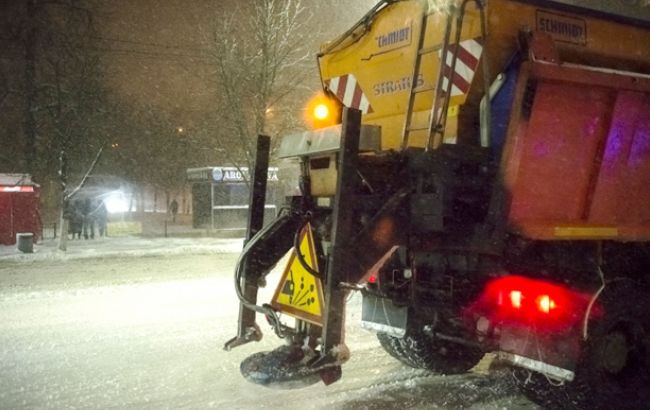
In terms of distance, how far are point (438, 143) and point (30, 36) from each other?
24.6 metres

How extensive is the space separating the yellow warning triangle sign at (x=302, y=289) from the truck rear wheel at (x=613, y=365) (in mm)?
1772

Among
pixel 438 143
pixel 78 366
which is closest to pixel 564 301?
pixel 438 143

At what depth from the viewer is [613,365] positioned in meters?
4.37

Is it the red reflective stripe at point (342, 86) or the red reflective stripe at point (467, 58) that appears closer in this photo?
the red reflective stripe at point (467, 58)

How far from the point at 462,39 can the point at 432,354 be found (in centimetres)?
284

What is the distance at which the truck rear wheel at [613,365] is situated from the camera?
13.5ft

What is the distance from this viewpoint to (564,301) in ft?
13.3

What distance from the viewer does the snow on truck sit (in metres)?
3.91

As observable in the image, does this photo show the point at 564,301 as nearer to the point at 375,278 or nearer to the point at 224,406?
the point at 375,278

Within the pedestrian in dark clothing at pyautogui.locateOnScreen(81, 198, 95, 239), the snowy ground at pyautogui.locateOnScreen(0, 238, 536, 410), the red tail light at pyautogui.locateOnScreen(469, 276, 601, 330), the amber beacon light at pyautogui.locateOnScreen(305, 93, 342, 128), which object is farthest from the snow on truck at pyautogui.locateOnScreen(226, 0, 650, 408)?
the pedestrian in dark clothing at pyautogui.locateOnScreen(81, 198, 95, 239)

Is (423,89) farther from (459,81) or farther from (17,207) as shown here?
(17,207)

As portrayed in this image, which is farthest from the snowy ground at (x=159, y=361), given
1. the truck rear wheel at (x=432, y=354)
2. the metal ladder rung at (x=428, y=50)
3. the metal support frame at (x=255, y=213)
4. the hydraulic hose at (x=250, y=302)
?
the metal ladder rung at (x=428, y=50)

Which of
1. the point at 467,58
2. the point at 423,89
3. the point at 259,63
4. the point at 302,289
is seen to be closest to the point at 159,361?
the point at 302,289

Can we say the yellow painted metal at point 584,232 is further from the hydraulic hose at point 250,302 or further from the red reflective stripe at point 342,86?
the red reflective stripe at point 342,86
